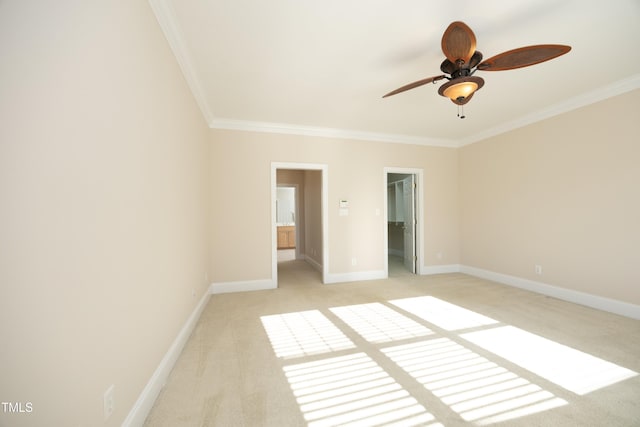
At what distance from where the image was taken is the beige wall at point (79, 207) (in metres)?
0.72

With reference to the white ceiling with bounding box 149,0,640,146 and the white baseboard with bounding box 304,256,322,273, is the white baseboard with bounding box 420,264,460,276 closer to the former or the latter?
the white baseboard with bounding box 304,256,322,273

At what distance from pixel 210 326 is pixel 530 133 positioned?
5.39m

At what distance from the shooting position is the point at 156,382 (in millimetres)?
1648

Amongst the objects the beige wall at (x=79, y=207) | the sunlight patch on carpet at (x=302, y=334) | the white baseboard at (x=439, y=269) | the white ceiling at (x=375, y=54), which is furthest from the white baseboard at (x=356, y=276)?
the beige wall at (x=79, y=207)

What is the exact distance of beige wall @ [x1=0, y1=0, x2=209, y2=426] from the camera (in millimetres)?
725

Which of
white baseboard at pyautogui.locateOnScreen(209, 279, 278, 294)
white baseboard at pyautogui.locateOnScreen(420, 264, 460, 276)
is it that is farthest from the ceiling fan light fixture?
white baseboard at pyautogui.locateOnScreen(420, 264, 460, 276)

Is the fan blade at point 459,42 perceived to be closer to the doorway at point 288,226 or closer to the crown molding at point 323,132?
the crown molding at point 323,132

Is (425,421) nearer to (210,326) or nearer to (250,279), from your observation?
(210,326)

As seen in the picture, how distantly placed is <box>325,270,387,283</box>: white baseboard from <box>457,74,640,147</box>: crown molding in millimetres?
3305

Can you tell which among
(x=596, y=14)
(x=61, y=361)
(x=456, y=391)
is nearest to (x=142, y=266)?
(x=61, y=361)

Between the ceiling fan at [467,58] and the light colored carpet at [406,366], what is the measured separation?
2269mm

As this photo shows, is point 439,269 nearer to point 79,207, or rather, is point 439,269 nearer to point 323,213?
point 323,213

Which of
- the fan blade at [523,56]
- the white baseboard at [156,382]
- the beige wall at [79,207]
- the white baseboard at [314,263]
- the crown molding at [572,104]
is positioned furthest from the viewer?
the white baseboard at [314,263]

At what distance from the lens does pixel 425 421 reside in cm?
145
